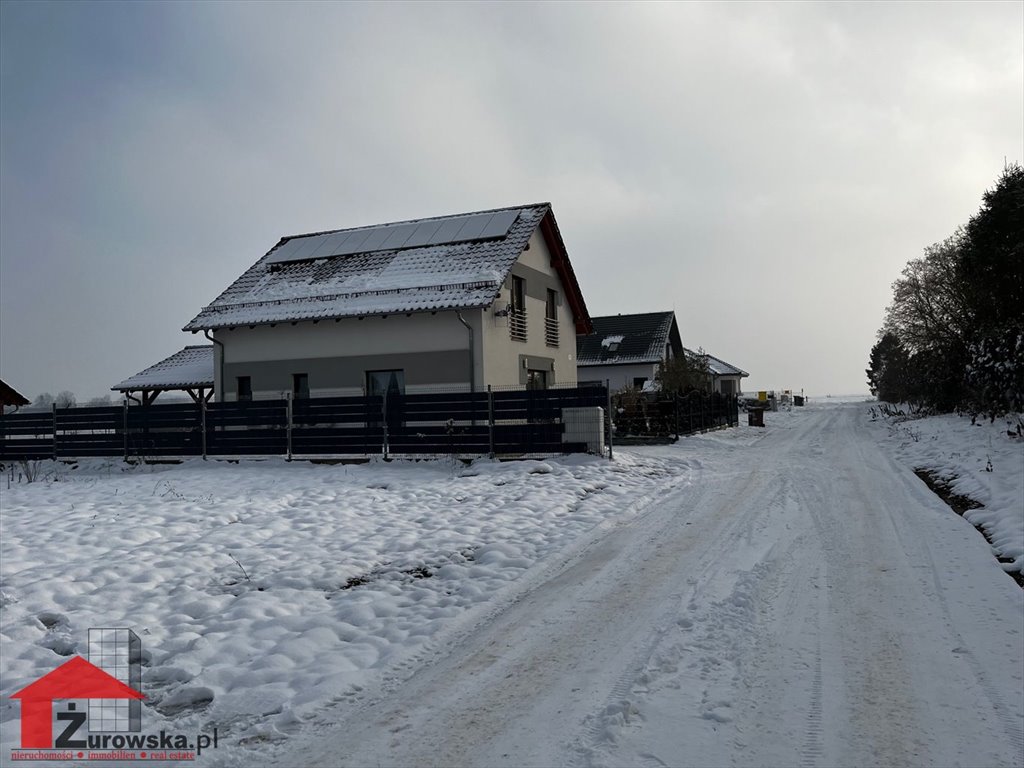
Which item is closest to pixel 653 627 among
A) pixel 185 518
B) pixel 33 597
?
pixel 33 597

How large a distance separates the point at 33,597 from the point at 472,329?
46.0ft

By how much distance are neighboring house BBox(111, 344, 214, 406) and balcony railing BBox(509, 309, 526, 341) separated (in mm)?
13100

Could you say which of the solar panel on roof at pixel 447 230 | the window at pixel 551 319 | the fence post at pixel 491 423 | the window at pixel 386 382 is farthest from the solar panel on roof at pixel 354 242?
the fence post at pixel 491 423

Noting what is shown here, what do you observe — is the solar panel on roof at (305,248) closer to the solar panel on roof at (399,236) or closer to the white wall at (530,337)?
the solar panel on roof at (399,236)

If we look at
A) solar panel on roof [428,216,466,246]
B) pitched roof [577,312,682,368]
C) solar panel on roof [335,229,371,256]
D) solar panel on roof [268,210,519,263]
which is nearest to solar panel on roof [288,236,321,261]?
solar panel on roof [268,210,519,263]

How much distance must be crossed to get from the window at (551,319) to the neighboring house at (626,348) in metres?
15.5

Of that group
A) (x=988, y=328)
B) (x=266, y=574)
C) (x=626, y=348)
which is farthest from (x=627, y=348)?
(x=266, y=574)

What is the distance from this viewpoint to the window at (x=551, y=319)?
2412cm

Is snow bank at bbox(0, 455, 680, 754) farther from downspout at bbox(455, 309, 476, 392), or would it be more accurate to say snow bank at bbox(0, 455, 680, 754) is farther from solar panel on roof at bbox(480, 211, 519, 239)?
solar panel on roof at bbox(480, 211, 519, 239)

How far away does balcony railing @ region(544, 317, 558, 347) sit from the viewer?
78.9ft

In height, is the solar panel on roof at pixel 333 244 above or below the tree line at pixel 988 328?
above

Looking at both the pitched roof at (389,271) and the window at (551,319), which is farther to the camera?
the window at (551,319)

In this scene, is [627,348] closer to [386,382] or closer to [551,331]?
[551,331]

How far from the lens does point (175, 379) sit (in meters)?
28.2
